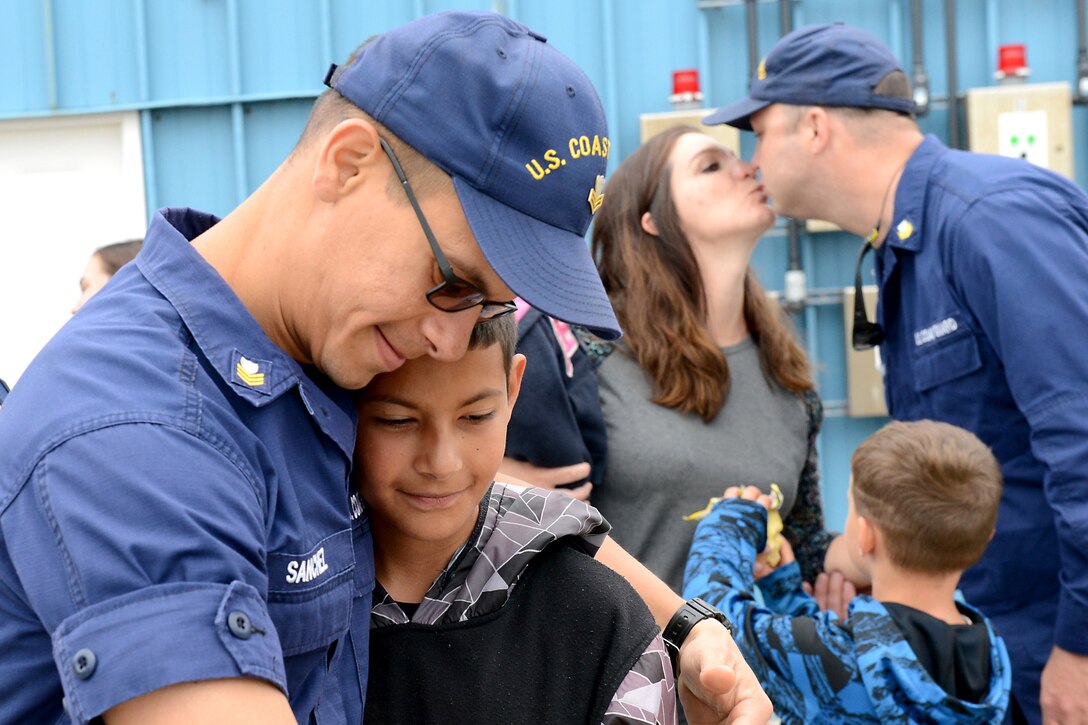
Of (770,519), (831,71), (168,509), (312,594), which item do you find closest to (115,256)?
(831,71)

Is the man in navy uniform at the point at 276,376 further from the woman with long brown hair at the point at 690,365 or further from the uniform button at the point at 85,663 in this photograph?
the woman with long brown hair at the point at 690,365

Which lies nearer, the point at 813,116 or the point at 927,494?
the point at 927,494

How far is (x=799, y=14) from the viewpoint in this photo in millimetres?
5828

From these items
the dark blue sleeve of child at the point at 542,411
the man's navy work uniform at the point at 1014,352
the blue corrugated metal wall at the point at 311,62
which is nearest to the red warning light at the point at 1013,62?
the blue corrugated metal wall at the point at 311,62

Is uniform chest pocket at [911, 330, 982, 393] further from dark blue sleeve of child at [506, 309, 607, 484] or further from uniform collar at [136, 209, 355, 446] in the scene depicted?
uniform collar at [136, 209, 355, 446]

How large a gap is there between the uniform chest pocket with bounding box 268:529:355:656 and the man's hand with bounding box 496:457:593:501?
1.28 m

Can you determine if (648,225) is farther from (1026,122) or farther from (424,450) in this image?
(1026,122)

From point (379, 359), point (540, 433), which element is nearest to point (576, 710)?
point (379, 359)

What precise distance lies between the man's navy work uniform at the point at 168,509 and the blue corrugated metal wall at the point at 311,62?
4.74 m

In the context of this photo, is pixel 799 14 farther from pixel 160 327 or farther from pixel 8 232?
pixel 160 327

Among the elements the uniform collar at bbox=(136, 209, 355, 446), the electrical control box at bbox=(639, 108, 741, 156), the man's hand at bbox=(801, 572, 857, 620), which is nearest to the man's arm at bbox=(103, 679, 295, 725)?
the uniform collar at bbox=(136, 209, 355, 446)

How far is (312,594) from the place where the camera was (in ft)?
4.27

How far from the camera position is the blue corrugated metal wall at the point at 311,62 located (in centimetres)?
579

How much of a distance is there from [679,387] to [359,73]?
1667 mm
